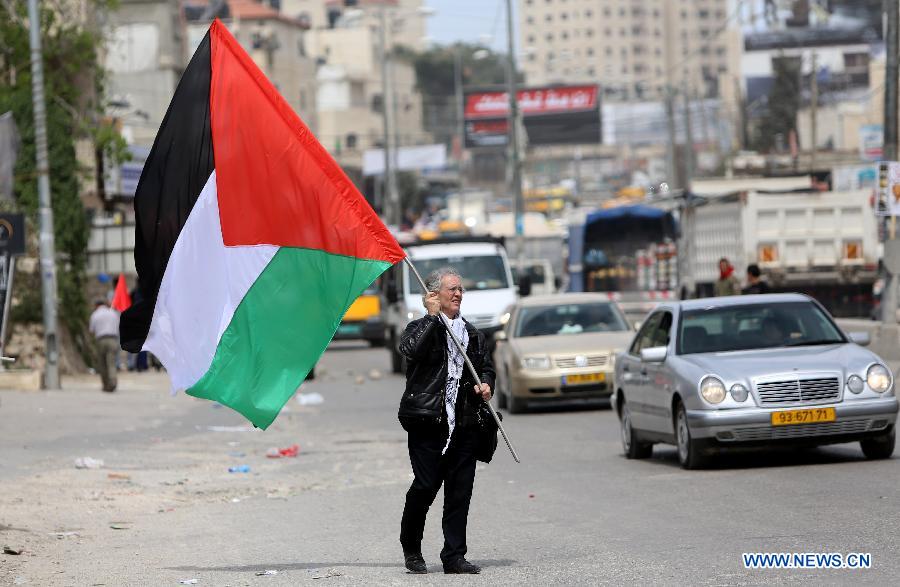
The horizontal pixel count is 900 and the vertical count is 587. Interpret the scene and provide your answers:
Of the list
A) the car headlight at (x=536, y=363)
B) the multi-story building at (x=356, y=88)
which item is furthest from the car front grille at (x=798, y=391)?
the multi-story building at (x=356, y=88)

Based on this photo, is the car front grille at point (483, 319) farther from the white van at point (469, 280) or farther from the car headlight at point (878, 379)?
the car headlight at point (878, 379)

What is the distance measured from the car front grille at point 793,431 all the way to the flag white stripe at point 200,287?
5.19 meters

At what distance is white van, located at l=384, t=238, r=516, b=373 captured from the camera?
108 feet

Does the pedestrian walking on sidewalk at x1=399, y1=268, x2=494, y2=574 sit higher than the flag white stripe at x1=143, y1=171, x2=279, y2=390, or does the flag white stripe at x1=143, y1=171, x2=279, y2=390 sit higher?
the flag white stripe at x1=143, y1=171, x2=279, y2=390

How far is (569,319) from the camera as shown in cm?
2483

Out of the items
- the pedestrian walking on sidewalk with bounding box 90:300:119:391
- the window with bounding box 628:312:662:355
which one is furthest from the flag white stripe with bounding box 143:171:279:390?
the pedestrian walking on sidewalk with bounding box 90:300:119:391

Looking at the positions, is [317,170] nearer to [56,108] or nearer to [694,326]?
[694,326]

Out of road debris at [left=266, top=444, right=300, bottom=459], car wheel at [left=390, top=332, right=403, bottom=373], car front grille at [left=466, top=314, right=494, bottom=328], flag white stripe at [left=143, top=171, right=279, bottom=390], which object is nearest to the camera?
flag white stripe at [left=143, top=171, right=279, bottom=390]

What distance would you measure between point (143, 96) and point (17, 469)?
4976 centimetres

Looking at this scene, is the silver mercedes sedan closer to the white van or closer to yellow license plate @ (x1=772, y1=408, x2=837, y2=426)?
yellow license plate @ (x1=772, y1=408, x2=837, y2=426)

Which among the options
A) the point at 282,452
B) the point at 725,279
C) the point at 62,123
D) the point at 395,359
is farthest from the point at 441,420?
the point at 62,123

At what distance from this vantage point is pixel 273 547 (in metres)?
11.2

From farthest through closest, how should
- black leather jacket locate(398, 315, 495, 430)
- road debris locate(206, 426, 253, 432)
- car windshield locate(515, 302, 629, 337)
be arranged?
car windshield locate(515, 302, 629, 337), road debris locate(206, 426, 253, 432), black leather jacket locate(398, 315, 495, 430)

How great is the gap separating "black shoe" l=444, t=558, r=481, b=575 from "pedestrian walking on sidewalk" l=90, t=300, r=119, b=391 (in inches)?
819
